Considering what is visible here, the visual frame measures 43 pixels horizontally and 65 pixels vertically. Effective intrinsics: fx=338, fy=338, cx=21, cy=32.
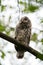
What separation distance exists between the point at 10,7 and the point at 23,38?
2802 millimetres

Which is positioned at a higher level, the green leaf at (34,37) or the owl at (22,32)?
the owl at (22,32)

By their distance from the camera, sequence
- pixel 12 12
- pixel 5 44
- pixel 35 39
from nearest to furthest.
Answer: pixel 35 39, pixel 5 44, pixel 12 12

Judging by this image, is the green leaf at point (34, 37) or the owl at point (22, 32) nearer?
the owl at point (22, 32)

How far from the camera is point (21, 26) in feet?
17.8

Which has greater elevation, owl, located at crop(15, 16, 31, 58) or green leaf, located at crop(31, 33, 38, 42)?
owl, located at crop(15, 16, 31, 58)

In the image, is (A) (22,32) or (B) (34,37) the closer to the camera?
(A) (22,32)

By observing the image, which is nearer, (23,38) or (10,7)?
(23,38)

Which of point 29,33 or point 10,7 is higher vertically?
point 29,33

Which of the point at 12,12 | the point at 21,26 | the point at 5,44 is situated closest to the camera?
the point at 21,26

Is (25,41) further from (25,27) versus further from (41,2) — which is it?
(41,2)

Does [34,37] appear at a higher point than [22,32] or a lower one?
lower

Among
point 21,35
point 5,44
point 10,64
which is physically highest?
point 21,35

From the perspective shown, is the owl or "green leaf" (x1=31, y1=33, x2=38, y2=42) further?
"green leaf" (x1=31, y1=33, x2=38, y2=42)

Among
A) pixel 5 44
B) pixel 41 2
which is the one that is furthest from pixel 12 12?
pixel 41 2
